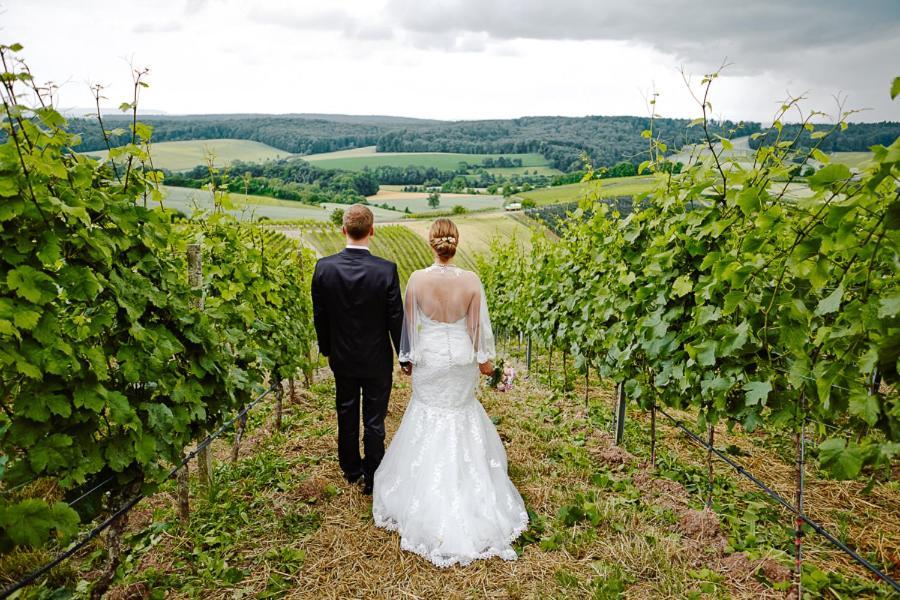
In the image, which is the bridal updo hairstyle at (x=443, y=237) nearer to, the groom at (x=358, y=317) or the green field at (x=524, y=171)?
the groom at (x=358, y=317)

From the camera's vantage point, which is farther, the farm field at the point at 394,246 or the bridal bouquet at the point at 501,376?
the farm field at the point at 394,246

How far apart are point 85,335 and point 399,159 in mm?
94685

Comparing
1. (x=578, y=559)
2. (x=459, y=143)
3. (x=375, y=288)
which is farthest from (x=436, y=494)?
(x=459, y=143)

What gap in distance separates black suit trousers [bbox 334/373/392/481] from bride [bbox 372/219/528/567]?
0.25 m

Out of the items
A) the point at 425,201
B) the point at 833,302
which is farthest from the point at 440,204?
the point at 833,302

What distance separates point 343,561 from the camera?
11.4 ft

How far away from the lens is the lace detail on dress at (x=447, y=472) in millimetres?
3570

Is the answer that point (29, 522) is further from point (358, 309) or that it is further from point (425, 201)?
point (425, 201)

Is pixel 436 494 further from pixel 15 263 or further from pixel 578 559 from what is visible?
pixel 15 263

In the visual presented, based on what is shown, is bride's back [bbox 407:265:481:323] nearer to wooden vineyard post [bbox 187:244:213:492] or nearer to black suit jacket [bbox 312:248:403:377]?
black suit jacket [bbox 312:248:403:377]

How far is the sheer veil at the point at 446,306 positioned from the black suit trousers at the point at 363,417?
0.35 m

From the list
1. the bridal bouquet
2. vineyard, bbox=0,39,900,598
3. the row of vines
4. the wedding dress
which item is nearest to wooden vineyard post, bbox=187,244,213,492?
vineyard, bbox=0,39,900,598

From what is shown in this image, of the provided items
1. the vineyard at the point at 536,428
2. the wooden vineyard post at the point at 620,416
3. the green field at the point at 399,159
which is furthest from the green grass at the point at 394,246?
the vineyard at the point at 536,428

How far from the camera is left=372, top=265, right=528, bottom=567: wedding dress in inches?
144
